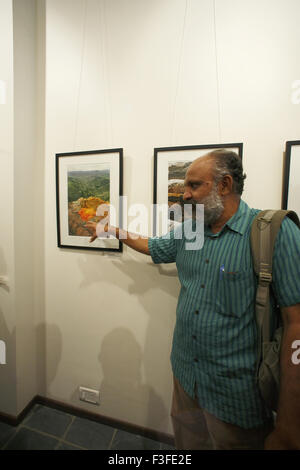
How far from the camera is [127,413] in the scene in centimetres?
131

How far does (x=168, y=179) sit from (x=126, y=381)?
1.35 metres

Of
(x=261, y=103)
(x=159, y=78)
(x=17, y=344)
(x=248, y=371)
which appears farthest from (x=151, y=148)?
(x=17, y=344)

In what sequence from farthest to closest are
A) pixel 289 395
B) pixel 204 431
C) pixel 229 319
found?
pixel 204 431
pixel 229 319
pixel 289 395

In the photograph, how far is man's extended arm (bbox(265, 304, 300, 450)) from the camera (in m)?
0.64

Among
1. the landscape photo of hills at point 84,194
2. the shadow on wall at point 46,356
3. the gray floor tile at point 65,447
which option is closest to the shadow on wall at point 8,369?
the shadow on wall at point 46,356

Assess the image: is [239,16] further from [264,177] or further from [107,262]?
[107,262]

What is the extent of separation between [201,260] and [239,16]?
127 cm

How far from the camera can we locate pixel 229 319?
76 cm

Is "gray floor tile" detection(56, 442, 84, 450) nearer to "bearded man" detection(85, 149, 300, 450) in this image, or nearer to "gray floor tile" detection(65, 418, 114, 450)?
"gray floor tile" detection(65, 418, 114, 450)

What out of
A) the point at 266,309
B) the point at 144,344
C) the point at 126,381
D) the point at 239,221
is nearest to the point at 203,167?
the point at 239,221

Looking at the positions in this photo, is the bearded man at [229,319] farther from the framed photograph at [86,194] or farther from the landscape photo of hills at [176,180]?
the framed photograph at [86,194]

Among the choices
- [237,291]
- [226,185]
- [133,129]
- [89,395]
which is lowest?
[89,395]

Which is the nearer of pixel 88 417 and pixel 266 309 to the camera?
pixel 266 309

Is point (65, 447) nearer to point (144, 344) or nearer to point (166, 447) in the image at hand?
point (166, 447)
